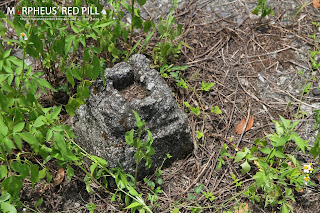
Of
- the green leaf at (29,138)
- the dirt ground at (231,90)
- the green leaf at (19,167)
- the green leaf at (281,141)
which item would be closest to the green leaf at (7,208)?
the green leaf at (19,167)

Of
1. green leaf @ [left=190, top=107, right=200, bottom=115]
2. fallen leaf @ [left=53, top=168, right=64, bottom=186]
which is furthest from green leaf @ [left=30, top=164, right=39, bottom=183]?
green leaf @ [left=190, top=107, right=200, bottom=115]

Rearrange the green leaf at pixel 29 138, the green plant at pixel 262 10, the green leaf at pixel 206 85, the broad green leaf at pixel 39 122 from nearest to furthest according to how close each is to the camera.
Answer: the green leaf at pixel 29 138 → the broad green leaf at pixel 39 122 → the green leaf at pixel 206 85 → the green plant at pixel 262 10

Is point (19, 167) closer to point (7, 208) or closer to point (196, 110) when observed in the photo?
point (7, 208)

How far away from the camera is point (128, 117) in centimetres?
267

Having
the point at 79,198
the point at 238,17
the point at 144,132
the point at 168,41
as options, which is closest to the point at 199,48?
the point at 168,41

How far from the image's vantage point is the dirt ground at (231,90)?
109 inches

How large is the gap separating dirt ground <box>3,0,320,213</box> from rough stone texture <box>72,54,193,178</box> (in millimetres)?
227

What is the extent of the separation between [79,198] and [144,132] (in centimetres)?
70

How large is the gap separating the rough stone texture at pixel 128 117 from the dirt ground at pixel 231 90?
227mm

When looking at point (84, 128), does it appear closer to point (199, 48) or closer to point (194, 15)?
point (199, 48)

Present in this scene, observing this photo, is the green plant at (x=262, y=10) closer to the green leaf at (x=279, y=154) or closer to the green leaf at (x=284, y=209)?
the green leaf at (x=279, y=154)

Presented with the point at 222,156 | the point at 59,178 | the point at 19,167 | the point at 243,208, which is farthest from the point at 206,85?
the point at 19,167

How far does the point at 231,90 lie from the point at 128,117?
1085 millimetres

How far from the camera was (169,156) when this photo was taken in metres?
2.79
